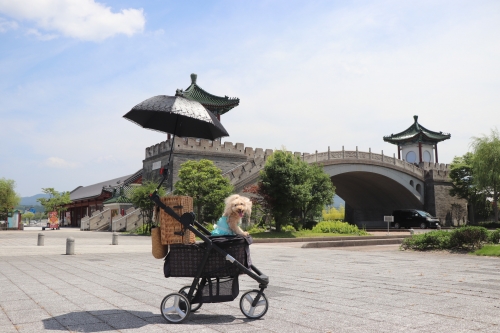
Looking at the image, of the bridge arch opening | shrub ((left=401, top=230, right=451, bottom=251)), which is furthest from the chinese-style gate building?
shrub ((left=401, top=230, right=451, bottom=251))

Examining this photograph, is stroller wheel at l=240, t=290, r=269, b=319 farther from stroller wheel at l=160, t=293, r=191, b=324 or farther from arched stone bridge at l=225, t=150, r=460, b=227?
arched stone bridge at l=225, t=150, r=460, b=227

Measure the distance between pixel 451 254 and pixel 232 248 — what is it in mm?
10486

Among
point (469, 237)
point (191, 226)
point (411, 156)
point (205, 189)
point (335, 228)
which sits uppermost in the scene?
point (411, 156)

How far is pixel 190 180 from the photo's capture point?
84.3ft

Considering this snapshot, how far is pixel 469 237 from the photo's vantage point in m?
13.3

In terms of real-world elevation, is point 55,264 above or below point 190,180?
below

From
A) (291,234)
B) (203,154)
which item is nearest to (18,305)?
(291,234)

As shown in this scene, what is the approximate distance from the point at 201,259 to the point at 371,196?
48.4m

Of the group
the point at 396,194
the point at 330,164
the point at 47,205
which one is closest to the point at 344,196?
the point at 396,194

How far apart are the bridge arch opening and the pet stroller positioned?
38234 millimetres

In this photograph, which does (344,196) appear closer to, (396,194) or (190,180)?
(396,194)

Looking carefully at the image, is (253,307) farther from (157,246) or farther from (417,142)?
(417,142)

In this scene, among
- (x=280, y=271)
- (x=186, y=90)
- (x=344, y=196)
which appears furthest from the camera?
(x=344, y=196)

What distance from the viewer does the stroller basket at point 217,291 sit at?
4613 millimetres
